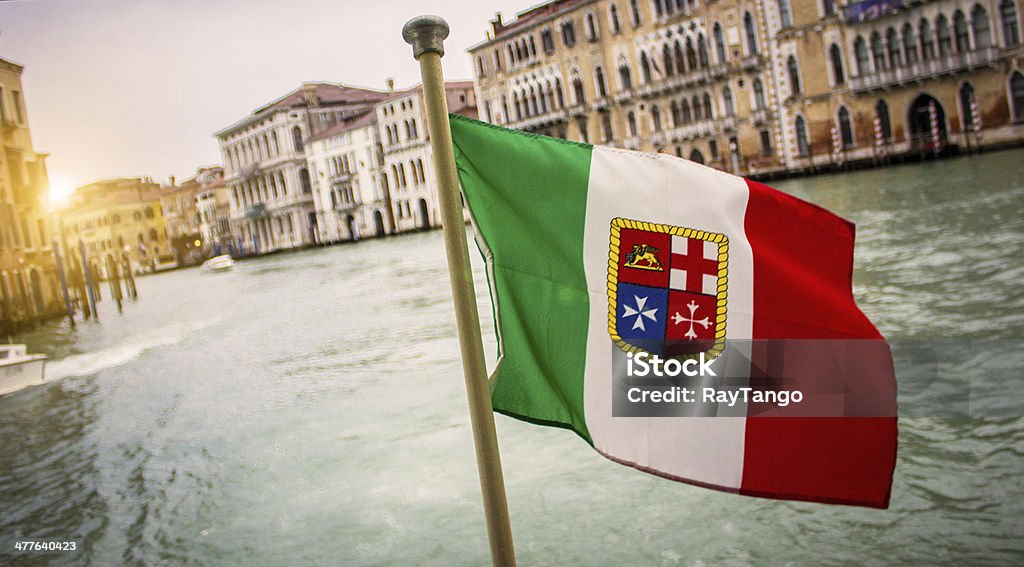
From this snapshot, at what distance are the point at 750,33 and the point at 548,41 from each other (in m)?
8.92

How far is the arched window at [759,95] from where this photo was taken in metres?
25.6

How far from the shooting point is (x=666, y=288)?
178 cm

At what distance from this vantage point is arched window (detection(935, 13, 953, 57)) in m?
20.6

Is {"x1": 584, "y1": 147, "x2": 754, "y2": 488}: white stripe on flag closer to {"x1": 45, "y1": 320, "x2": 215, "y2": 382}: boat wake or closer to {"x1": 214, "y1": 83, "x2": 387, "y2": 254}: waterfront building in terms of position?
{"x1": 45, "y1": 320, "x2": 215, "y2": 382}: boat wake

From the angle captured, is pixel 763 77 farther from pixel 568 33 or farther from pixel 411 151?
pixel 411 151

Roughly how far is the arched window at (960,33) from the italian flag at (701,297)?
22.2 m

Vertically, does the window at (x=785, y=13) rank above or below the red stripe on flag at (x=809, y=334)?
above


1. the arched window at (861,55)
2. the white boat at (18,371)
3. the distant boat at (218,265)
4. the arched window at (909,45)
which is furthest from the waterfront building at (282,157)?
the white boat at (18,371)

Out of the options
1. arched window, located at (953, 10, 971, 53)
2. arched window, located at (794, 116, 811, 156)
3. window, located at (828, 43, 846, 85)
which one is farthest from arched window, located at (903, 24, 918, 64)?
arched window, located at (794, 116, 811, 156)

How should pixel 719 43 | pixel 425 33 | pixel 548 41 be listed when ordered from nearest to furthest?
1. pixel 425 33
2. pixel 719 43
3. pixel 548 41

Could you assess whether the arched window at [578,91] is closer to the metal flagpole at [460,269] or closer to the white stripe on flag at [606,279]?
the white stripe on flag at [606,279]

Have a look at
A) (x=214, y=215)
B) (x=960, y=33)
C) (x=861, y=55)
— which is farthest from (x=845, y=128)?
(x=214, y=215)

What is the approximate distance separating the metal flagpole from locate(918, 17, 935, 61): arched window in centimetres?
2299

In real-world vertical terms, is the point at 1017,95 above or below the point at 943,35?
below
